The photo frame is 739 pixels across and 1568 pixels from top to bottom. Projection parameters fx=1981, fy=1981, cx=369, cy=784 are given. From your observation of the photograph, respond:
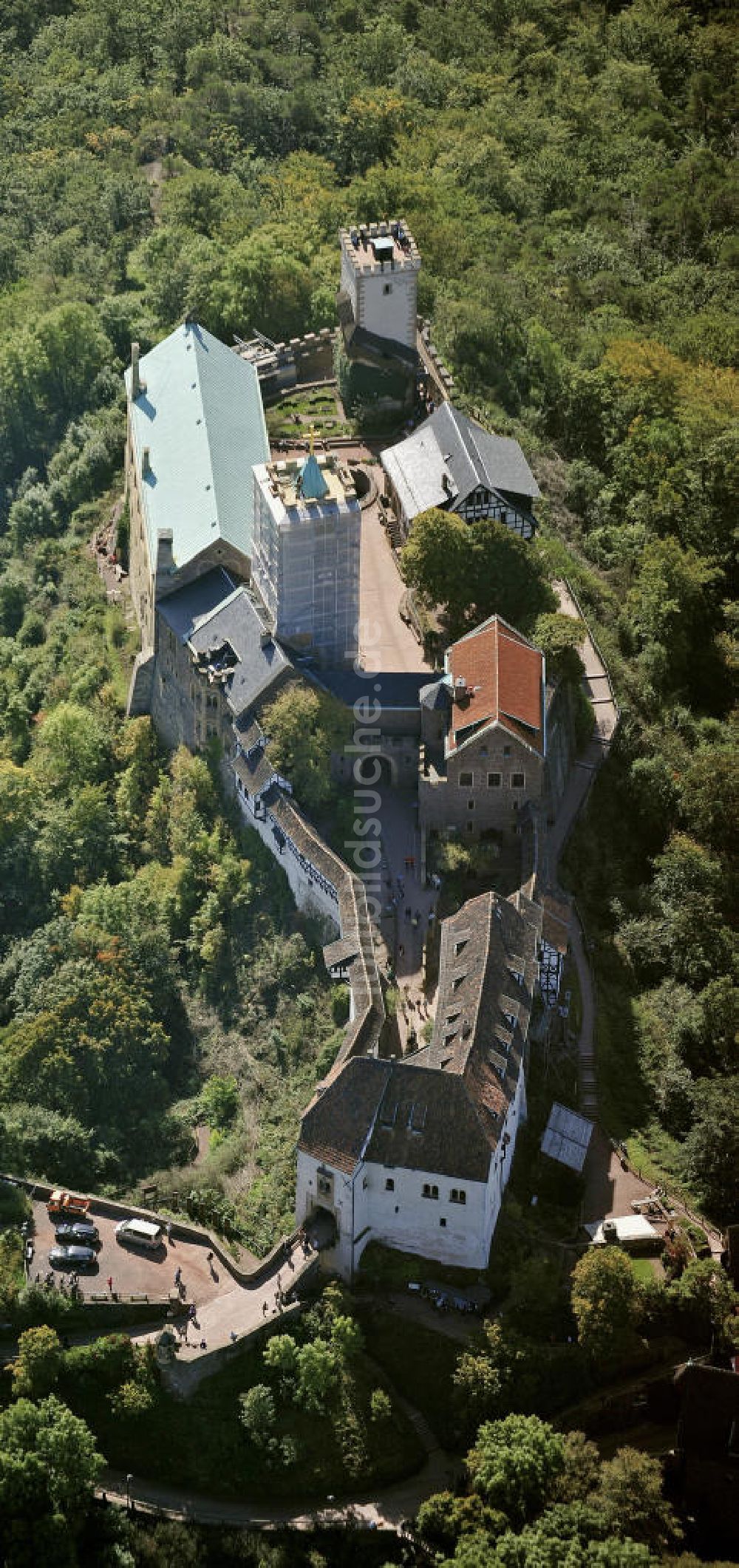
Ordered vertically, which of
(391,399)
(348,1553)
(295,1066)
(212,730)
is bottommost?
(348,1553)

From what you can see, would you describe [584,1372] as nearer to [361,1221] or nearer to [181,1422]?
[361,1221]

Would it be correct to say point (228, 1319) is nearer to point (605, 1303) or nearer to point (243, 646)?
point (605, 1303)

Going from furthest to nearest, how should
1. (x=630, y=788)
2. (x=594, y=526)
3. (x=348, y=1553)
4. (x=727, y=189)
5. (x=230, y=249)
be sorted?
(x=727, y=189)
(x=230, y=249)
(x=594, y=526)
(x=630, y=788)
(x=348, y=1553)

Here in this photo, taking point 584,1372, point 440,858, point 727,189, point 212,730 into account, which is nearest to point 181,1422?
point 584,1372

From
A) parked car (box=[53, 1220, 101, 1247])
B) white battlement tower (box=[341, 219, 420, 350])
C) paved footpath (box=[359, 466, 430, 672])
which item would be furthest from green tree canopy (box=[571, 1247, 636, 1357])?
white battlement tower (box=[341, 219, 420, 350])

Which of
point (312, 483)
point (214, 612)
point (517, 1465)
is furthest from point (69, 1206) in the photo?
point (312, 483)

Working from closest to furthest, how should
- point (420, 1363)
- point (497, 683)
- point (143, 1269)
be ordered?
1. point (420, 1363)
2. point (143, 1269)
3. point (497, 683)
